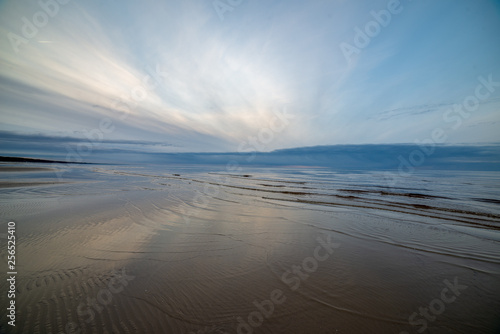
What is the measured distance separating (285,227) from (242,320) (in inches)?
205

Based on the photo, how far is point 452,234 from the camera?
7.98 m
